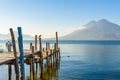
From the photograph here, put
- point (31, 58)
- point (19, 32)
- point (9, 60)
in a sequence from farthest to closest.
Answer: point (31, 58)
point (19, 32)
point (9, 60)

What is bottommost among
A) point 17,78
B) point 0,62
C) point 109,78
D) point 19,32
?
point 109,78

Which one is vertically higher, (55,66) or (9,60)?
(9,60)

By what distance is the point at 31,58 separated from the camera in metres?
30.5

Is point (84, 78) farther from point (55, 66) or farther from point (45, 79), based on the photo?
point (55, 66)

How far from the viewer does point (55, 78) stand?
124 ft

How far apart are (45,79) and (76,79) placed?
167 inches

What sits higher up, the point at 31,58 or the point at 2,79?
the point at 31,58

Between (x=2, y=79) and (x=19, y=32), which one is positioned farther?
(x=2, y=79)

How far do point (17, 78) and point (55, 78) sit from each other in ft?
50.7

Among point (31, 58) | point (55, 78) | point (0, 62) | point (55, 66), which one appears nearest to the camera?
point (0, 62)

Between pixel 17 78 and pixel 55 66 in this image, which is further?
pixel 55 66

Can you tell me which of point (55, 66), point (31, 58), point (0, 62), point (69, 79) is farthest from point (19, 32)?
point (55, 66)

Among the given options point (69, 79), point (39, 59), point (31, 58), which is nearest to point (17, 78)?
point (31, 58)

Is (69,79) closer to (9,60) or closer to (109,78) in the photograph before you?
(109,78)
